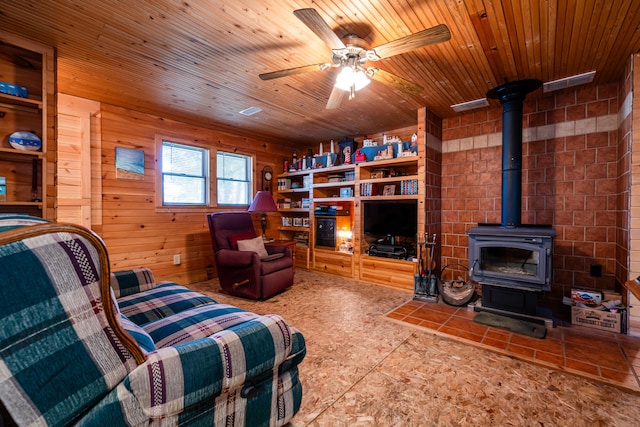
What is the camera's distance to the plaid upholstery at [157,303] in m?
1.71

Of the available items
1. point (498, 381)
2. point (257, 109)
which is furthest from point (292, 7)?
point (498, 381)

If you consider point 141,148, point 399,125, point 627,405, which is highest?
point 399,125

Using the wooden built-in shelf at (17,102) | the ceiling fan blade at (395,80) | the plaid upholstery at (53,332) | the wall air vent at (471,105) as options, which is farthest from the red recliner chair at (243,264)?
the wall air vent at (471,105)

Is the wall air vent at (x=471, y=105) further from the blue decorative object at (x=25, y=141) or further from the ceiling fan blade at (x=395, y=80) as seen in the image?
the blue decorative object at (x=25, y=141)

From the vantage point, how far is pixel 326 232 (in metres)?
4.83

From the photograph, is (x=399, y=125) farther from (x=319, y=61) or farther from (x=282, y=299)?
(x=282, y=299)

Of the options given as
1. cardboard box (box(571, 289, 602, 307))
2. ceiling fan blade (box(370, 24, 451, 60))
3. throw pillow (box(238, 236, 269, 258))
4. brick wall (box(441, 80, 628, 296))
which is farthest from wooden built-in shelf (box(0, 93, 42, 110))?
cardboard box (box(571, 289, 602, 307))

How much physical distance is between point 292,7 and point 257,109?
1.92m

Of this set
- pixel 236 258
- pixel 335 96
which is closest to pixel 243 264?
pixel 236 258

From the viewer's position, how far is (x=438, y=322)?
9.11ft

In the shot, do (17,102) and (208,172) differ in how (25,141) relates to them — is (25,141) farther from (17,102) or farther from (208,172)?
(208,172)

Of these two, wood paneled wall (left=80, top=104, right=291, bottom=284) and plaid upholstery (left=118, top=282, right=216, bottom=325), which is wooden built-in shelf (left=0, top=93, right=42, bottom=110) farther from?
plaid upholstery (left=118, top=282, right=216, bottom=325)

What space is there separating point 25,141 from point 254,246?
233cm

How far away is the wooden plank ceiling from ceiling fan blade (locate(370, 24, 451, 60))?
27 centimetres
